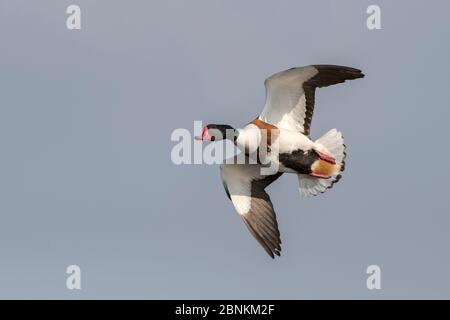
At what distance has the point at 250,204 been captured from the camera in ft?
50.5

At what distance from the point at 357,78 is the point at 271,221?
200 centimetres

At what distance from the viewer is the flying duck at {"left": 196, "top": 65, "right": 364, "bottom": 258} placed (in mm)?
14477

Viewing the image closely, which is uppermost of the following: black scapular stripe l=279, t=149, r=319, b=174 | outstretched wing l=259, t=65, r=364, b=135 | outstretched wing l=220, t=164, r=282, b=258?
outstretched wing l=259, t=65, r=364, b=135

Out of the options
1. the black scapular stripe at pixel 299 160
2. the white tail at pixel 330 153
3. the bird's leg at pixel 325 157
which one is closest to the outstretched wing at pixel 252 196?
the white tail at pixel 330 153

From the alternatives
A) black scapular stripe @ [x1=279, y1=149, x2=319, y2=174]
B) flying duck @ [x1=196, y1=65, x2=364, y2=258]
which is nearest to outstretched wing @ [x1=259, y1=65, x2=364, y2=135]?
flying duck @ [x1=196, y1=65, x2=364, y2=258]

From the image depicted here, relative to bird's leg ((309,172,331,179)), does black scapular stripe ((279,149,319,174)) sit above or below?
above

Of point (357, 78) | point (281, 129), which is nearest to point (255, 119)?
point (281, 129)

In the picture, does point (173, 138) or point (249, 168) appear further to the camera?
point (249, 168)

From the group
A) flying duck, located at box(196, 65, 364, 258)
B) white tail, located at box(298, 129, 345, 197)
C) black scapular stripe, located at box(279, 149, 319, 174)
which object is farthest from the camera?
white tail, located at box(298, 129, 345, 197)

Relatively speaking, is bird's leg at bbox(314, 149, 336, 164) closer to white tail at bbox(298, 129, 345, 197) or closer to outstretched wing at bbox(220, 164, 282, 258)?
white tail at bbox(298, 129, 345, 197)

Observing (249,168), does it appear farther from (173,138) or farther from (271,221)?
(173,138)

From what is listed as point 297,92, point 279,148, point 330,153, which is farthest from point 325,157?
point 297,92

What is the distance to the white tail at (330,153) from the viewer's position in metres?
15.0

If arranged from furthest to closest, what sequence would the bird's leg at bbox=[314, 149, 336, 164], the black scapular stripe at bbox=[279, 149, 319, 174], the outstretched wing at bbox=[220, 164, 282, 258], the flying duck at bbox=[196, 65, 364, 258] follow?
the outstretched wing at bbox=[220, 164, 282, 258], the bird's leg at bbox=[314, 149, 336, 164], the black scapular stripe at bbox=[279, 149, 319, 174], the flying duck at bbox=[196, 65, 364, 258]
